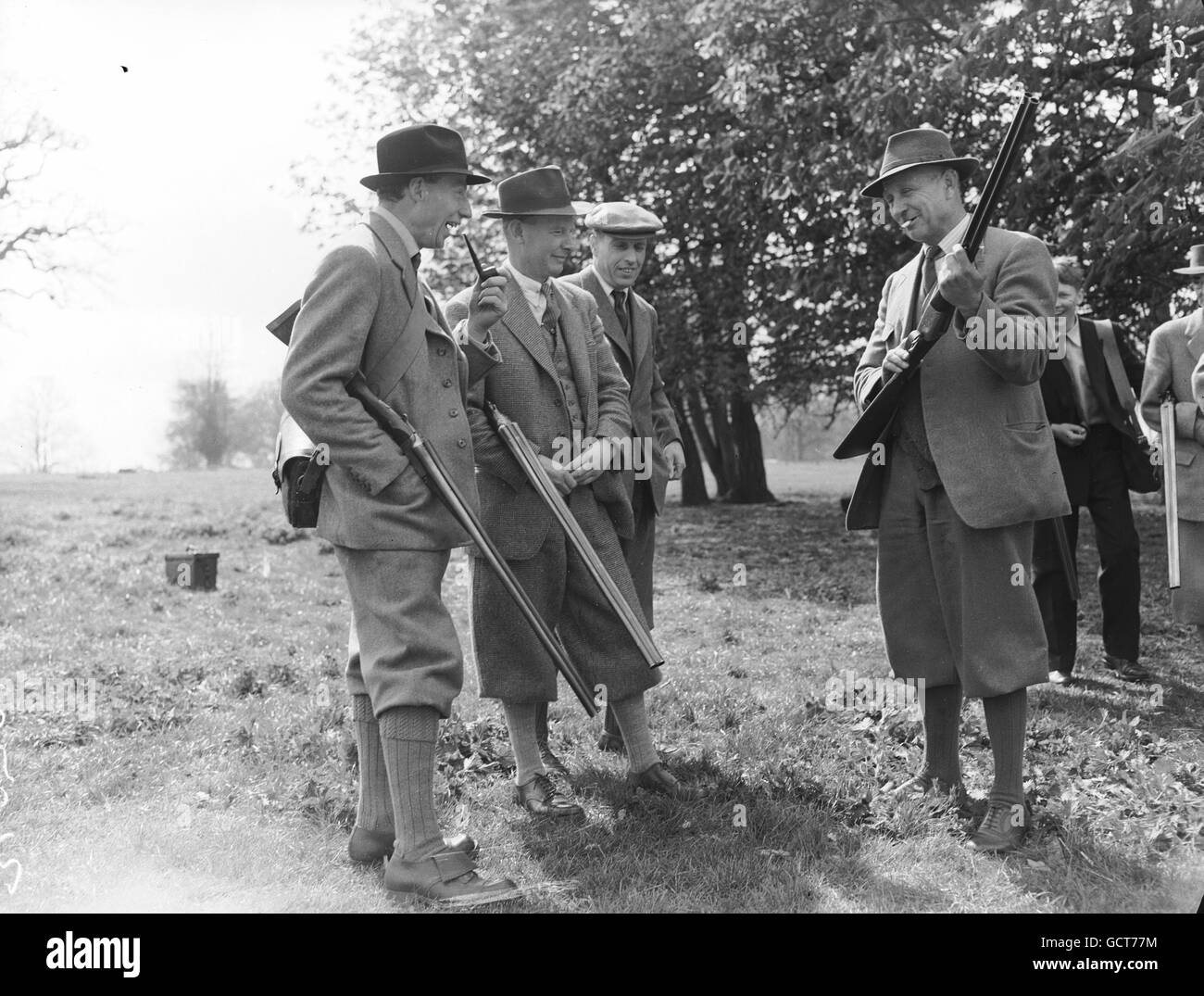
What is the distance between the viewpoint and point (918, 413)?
5.31m

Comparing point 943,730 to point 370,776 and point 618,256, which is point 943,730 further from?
point 618,256

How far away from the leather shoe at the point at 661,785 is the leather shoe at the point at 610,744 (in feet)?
1.98

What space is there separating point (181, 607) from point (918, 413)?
7.48 metres

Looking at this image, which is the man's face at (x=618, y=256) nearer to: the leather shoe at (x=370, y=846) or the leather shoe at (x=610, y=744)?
the leather shoe at (x=610, y=744)

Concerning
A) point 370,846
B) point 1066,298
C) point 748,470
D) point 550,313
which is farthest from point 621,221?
point 748,470

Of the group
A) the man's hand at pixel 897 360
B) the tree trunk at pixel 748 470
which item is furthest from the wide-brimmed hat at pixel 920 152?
the tree trunk at pixel 748 470

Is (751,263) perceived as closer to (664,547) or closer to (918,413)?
(664,547)

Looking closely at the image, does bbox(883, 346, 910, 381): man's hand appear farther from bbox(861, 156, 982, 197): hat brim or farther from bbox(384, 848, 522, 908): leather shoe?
bbox(384, 848, 522, 908): leather shoe

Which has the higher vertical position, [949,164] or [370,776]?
[949,164]

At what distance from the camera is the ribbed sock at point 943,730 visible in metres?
5.46

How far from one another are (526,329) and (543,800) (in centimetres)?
213

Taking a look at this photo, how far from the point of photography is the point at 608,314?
662 cm
